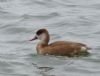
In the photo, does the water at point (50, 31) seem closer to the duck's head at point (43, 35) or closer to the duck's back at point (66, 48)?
the duck's back at point (66, 48)

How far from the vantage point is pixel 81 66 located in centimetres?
1046

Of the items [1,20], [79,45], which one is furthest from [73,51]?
[1,20]

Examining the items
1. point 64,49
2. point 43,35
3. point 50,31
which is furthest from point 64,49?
point 50,31

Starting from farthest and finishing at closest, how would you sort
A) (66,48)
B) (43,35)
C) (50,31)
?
1. (50,31)
2. (43,35)
3. (66,48)

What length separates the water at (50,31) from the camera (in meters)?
10.4

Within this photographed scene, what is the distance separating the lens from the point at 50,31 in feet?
43.3

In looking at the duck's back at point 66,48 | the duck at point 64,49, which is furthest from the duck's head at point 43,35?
the duck's back at point 66,48

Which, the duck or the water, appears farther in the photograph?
the duck

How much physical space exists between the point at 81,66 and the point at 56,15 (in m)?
4.53

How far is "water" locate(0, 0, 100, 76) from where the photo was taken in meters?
10.4

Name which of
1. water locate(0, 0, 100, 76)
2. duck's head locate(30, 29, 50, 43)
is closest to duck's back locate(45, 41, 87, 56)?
water locate(0, 0, 100, 76)

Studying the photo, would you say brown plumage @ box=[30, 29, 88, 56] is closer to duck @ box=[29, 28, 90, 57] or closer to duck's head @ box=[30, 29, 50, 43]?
duck @ box=[29, 28, 90, 57]

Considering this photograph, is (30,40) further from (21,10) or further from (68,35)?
(21,10)

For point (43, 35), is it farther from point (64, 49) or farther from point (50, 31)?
point (50, 31)
